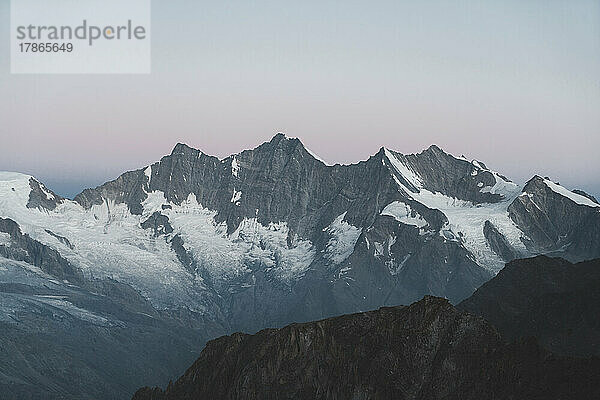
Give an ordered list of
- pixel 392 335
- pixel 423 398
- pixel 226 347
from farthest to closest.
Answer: pixel 226 347 < pixel 392 335 < pixel 423 398

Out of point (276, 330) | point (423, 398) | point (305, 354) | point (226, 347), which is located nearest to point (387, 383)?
point (423, 398)

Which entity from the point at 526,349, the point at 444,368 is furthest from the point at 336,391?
the point at 526,349

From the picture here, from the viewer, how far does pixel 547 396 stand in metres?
134

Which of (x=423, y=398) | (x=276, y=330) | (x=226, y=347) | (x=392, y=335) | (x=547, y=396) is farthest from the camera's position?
(x=226, y=347)

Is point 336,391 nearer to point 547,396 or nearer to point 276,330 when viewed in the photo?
point 276,330

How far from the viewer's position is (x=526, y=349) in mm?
143125

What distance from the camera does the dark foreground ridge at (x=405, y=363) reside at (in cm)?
13925

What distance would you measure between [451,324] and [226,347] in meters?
48.9

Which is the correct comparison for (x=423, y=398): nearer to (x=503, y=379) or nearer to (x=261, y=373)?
(x=503, y=379)

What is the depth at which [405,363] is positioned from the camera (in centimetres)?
A: 14850

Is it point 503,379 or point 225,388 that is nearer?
point 503,379

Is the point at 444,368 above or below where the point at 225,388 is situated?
above

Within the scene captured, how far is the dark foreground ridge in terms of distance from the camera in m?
139

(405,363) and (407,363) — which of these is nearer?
(407,363)
